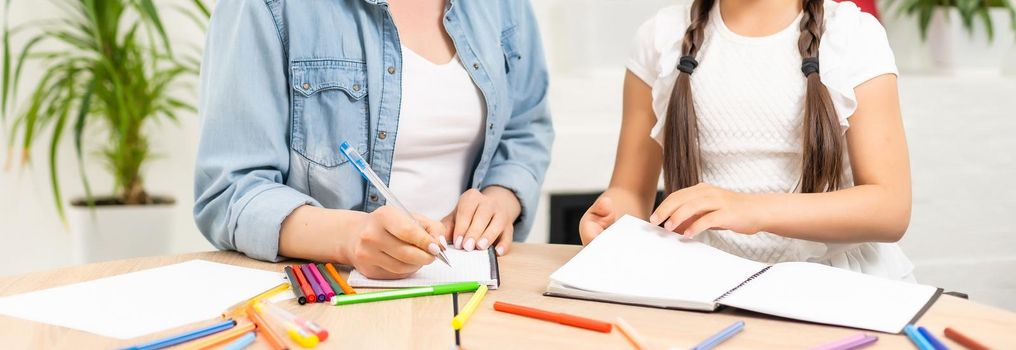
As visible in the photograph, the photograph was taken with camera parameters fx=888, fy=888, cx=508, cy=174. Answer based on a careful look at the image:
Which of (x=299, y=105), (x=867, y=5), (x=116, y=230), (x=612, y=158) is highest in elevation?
(x=867, y=5)

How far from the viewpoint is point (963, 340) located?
64 centimetres

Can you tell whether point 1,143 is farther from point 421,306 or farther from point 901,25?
point 901,25

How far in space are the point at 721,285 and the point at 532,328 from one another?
0.61ft

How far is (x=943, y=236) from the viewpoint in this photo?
182 cm

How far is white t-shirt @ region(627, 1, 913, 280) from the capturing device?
0.98 metres

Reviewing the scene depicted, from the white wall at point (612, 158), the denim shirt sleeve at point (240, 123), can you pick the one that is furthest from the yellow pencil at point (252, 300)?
the white wall at point (612, 158)

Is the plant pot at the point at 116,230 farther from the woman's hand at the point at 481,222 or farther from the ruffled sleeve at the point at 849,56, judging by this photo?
the ruffled sleeve at the point at 849,56

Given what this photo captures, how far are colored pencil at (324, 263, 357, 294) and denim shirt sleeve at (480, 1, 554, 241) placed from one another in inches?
12.6

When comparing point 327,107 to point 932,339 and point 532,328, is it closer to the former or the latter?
point 532,328

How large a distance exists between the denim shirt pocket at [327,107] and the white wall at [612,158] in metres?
1.05

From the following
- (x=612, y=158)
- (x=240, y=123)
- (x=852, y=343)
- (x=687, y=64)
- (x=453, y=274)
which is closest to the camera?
(x=852, y=343)

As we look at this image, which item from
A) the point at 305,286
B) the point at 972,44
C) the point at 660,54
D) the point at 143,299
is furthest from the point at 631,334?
the point at 972,44

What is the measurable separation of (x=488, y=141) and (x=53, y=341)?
Answer: 1.86 ft

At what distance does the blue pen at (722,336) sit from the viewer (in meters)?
0.62
